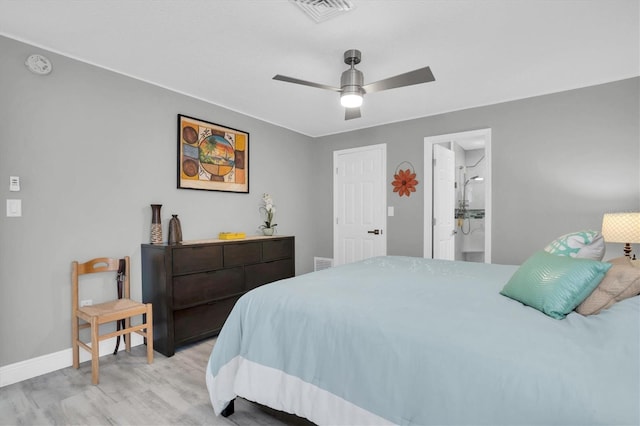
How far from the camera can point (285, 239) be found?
13.1ft

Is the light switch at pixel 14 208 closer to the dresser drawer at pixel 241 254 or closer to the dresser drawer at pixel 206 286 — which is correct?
the dresser drawer at pixel 206 286

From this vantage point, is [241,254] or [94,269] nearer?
[94,269]

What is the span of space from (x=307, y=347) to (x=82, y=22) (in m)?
2.53

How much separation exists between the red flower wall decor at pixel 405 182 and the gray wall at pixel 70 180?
8.19ft

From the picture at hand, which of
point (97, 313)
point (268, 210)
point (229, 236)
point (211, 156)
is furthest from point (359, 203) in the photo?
point (97, 313)

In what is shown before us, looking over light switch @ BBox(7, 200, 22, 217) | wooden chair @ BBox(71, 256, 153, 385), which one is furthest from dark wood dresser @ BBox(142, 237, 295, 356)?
light switch @ BBox(7, 200, 22, 217)

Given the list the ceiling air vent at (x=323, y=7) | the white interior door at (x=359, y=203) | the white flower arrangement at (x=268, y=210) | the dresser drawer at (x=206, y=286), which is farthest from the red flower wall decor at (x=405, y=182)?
the ceiling air vent at (x=323, y=7)

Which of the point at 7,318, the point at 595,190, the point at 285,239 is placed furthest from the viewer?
the point at 285,239

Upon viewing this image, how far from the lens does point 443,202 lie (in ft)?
14.5

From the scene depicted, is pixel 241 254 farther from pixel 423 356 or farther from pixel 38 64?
pixel 423 356

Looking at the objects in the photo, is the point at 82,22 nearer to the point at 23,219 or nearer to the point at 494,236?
the point at 23,219

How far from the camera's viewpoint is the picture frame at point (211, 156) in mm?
3373

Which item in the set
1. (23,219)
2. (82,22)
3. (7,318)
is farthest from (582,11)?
(7,318)

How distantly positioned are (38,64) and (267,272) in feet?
8.85
